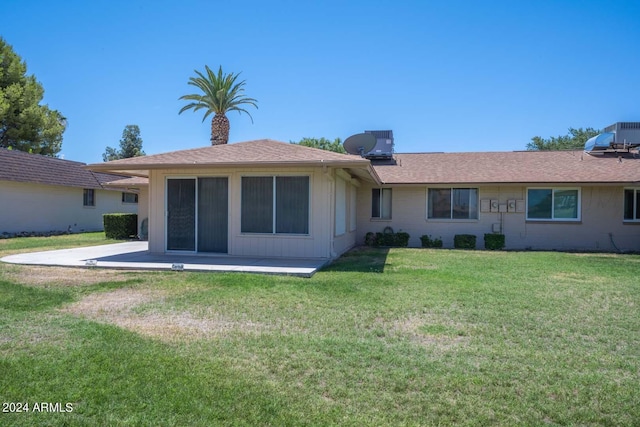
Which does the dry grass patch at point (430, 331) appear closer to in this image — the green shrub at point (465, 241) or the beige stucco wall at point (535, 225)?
the green shrub at point (465, 241)

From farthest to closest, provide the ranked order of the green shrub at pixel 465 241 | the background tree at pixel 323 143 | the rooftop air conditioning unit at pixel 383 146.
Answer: the background tree at pixel 323 143 < the rooftop air conditioning unit at pixel 383 146 < the green shrub at pixel 465 241

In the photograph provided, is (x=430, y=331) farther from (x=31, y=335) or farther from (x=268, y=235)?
(x=268, y=235)

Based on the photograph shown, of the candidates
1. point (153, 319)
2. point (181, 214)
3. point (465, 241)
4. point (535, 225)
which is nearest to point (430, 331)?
point (153, 319)

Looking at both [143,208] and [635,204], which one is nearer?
[635,204]

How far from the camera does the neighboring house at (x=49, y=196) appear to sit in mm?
19031

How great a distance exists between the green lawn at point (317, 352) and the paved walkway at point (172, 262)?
3.77ft

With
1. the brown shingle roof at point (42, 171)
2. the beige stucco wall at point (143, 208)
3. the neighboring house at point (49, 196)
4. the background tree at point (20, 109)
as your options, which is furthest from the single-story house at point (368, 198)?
the background tree at point (20, 109)

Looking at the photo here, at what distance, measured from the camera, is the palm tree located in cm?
2229

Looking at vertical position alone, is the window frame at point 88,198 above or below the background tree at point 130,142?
below

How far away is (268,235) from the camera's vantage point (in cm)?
1089

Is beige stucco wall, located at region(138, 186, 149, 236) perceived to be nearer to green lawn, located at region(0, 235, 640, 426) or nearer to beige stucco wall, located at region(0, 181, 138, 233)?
beige stucco wall, located at region(0, 181, 138, 233)

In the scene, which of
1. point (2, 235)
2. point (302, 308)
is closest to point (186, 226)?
point (302, 308)

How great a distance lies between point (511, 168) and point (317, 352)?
47.9 feet

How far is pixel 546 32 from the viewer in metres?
→ 13.6
